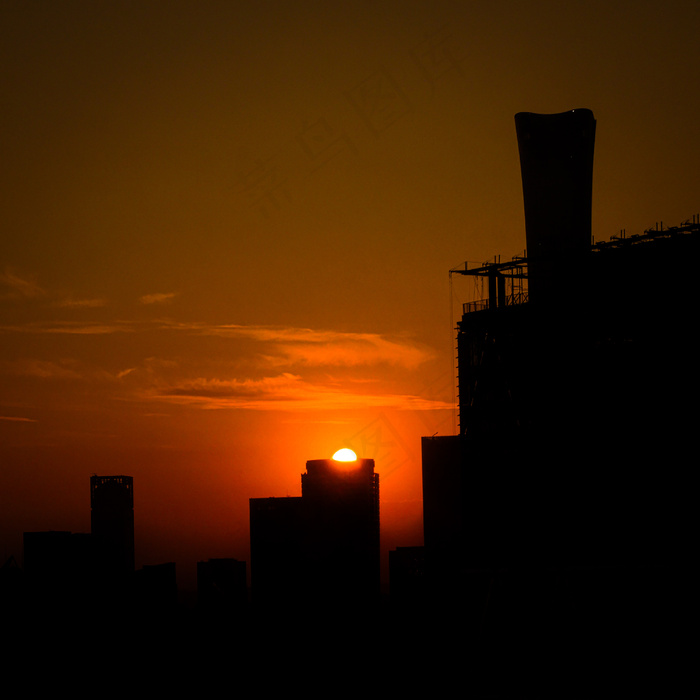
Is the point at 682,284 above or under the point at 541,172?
under

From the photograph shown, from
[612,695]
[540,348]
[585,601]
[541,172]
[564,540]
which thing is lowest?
[612,695]

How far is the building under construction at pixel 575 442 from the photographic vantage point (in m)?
88.9

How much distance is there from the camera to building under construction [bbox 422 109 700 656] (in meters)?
88.9

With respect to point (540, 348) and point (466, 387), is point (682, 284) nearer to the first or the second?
point (540, 348)

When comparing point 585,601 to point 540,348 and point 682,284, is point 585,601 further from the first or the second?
point 682,284

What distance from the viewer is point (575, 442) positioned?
95.7 metres

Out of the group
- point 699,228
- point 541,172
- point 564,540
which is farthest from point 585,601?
point 541,172

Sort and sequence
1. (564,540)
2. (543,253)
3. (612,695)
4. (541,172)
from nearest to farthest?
1. (564,540)
2. (612,695)
3. (543,253)
4. (541,172)

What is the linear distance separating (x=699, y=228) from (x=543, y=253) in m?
27.2

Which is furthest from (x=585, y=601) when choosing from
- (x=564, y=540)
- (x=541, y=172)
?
(x=541, y=172)

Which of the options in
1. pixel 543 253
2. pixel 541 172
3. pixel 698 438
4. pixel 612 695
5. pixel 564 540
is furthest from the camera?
pixel 541 172

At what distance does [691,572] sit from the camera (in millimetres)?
89750

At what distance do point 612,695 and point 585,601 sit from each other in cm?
1582

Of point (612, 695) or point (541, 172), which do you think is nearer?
point (612, 695)
